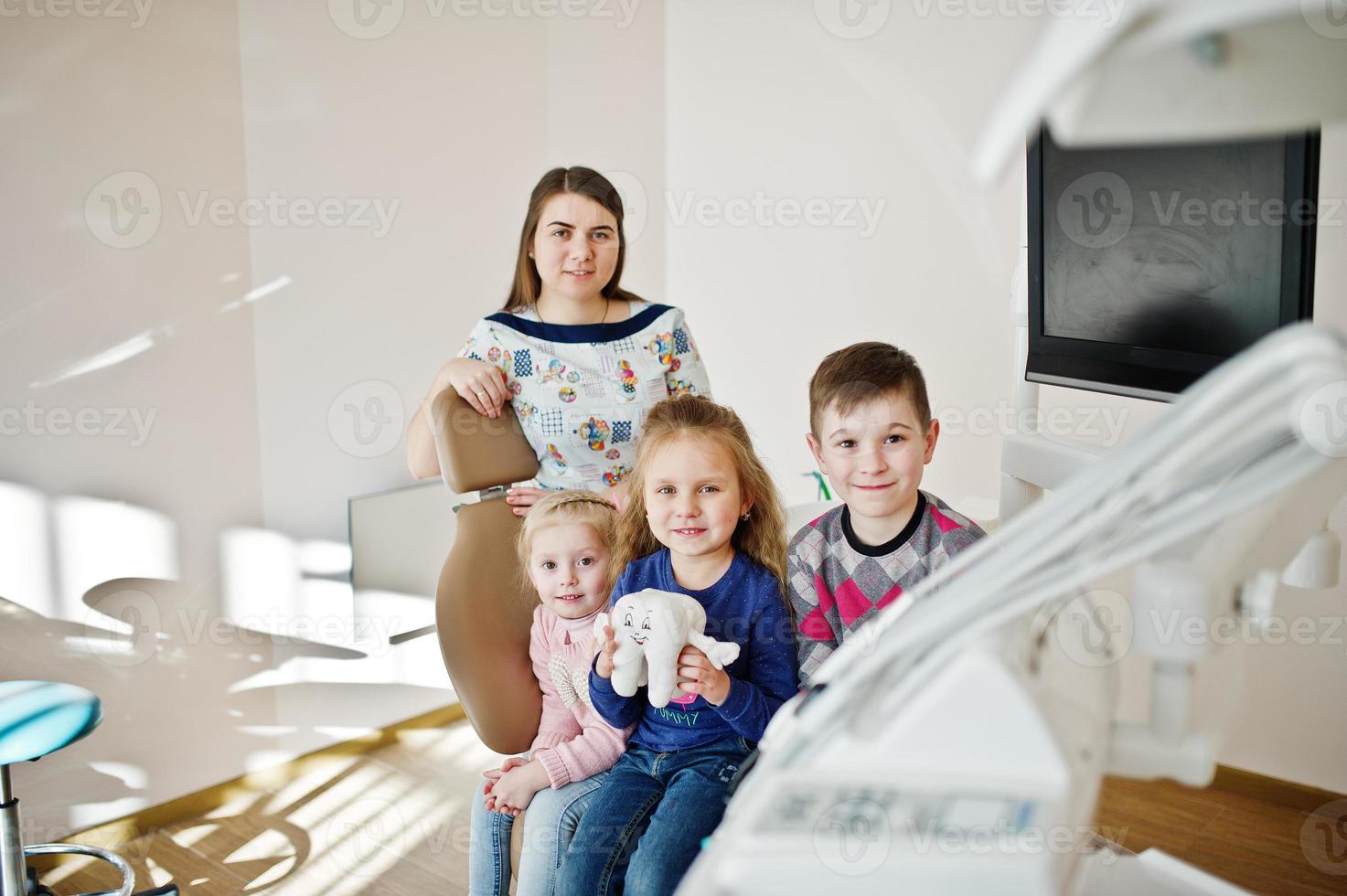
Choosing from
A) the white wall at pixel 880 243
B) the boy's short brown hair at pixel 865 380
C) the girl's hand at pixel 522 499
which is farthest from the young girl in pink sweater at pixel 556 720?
the white wall at pixel 880 243

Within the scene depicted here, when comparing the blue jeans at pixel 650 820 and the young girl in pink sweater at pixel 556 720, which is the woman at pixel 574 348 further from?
the blue jeans at pixel 650 820

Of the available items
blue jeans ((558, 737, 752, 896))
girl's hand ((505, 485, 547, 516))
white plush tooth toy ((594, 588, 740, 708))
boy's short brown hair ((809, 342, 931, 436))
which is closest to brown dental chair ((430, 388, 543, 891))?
girl's hand ((505, 485, 547, 516))

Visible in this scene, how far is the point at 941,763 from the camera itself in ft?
2.37

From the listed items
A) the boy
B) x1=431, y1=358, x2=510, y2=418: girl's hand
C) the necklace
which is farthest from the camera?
the necklace

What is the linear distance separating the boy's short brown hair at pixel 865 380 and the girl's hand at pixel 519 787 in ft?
2.16

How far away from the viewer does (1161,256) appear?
56.5 inches

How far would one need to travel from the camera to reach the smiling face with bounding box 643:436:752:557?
1.61 metres

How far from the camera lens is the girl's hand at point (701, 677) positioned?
1.46m

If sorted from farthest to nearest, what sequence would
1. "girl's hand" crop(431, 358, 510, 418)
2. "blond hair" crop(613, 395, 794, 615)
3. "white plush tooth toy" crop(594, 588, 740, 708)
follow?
"girl's hand" crop(431, 358, 510, 418) → "blond hair" crop(613, 395, 794, 615) → "white plush tooth toy" crop(594, 588, 740, 708)

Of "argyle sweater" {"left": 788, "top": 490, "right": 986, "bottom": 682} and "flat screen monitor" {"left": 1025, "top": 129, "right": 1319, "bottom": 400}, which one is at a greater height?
"flat screen monitor" {"left": 1025, "top": 129, "right": 1319, "bottom": 400}

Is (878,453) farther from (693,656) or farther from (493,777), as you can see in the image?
(493,777)

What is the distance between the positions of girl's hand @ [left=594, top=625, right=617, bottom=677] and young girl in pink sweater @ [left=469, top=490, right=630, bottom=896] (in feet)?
0.56

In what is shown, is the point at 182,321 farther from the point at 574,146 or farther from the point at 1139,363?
the point at 1139,363

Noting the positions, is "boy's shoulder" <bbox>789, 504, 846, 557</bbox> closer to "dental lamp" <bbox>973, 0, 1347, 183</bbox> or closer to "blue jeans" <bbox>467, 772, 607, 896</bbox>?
"blue jeans" <bbox>467, 772, 607, 896</bbox>
